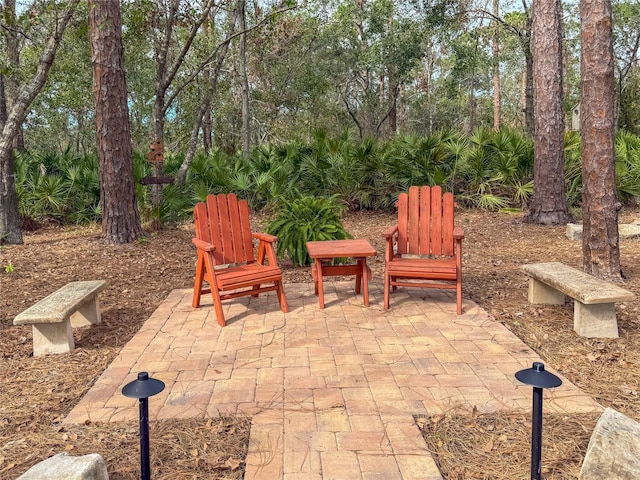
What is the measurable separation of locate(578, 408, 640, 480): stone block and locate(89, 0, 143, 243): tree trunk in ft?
23.6

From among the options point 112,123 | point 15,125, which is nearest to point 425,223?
point 112,123

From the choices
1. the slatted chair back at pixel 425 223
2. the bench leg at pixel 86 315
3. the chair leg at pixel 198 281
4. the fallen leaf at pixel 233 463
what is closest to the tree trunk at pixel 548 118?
the slatted chair back at pixel 425 223

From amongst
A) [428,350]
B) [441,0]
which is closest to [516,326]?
[428,350]

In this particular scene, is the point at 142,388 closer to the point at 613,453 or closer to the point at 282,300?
the point at 613,453

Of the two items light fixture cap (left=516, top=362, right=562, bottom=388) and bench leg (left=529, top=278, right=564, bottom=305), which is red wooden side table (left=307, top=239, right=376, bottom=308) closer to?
bench leg (left=529, top=278, right=564, bottom=305)

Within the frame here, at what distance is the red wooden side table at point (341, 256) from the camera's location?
15.4 feet

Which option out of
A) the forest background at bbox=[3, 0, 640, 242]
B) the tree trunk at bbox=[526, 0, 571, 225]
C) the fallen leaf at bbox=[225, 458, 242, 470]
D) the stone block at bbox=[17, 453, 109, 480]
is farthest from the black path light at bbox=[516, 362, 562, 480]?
the tree trunk at bbox=[526, 0, 571, 225]

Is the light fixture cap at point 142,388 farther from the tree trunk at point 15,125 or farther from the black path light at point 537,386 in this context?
the tree trunk at point 15,125

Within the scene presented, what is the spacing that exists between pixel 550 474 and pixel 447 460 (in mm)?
434

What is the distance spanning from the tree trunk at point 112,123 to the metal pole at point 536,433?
7.09 meters

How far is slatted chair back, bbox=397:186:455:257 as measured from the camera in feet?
16.4

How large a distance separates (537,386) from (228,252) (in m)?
3.43

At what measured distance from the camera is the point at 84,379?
3.45 meters

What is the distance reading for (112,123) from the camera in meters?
7.87
